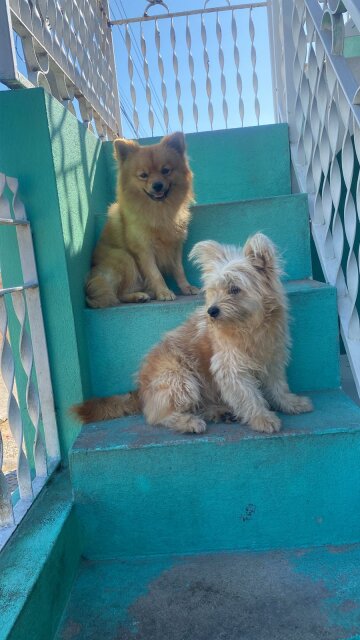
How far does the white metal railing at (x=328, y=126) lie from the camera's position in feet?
8.28

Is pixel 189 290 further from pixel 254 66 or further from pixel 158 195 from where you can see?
pixel 254 66

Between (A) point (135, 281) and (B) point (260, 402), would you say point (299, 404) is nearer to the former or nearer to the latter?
(B) point (260, 402)

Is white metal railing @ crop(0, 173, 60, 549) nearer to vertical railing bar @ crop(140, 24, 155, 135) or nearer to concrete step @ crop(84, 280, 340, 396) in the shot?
concrete step @ crop(84, 280, 340, 396)

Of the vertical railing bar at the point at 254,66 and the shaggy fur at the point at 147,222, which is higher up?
the vertical railing bar at the point at 254,66

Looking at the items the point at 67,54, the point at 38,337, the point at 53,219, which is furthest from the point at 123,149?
the point at 38,337

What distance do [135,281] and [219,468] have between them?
158 cm

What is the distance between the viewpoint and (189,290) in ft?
Result: 11.1

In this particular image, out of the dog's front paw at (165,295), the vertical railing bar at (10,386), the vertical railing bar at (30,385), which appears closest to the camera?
the vertical railing bar at (10,386)

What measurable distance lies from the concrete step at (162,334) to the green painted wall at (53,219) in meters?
0.13

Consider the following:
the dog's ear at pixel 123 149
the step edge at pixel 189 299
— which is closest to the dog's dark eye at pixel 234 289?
the step edge at pixel 189 299

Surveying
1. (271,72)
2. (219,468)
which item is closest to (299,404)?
(219,468)

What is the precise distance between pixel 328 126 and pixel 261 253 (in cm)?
110

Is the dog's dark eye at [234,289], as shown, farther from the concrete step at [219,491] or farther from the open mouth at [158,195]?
the open mouth at [158,195]

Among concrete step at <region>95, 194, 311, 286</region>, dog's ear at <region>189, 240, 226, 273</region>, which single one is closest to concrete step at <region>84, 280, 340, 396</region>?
concrete step at <region>95, 194, 311, 286</region>
